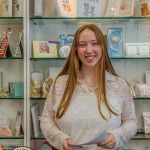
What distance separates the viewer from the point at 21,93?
8.72 ft

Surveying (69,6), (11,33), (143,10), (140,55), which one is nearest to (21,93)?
(11,33)

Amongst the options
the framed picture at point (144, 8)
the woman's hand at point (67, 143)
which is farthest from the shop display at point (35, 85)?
the woman's hand at point (67, 143)

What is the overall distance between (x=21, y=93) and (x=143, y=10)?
122 cm

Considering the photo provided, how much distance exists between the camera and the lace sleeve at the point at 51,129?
158 cm

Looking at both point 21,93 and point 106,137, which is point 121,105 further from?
point 21,93

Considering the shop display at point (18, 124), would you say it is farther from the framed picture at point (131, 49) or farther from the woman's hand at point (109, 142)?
the woman's hand at point (109, 142)

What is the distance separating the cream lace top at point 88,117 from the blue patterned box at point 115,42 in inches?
36.7

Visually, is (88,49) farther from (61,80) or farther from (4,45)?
(4,45)

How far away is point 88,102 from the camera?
1599 millimetres

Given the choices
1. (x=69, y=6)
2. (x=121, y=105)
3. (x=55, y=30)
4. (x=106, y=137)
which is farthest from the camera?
(x=55, y=30)

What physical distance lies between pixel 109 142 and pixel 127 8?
1.38 metres

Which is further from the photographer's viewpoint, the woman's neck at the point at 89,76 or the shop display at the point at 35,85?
the shop display at the point at 35,85

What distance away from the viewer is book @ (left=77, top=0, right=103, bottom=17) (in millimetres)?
2561

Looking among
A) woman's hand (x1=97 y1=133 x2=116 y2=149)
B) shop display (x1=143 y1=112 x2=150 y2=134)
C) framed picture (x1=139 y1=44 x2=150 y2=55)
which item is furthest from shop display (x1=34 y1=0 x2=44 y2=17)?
woman's hand (x1=97 y1=133 x2=116 y2=149)
